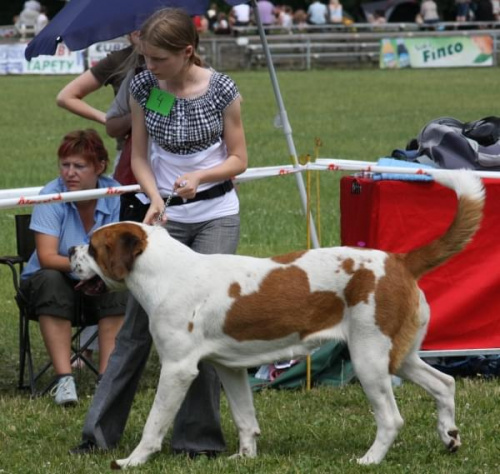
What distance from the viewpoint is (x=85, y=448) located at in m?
5.83

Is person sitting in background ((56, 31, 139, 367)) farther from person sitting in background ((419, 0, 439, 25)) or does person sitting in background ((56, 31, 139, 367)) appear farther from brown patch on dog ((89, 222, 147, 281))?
person sitting in background ((419, 0, 439, 25))

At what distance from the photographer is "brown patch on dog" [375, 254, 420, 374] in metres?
5.34

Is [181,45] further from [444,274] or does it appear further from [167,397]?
[444,274]

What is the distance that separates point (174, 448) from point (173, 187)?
1197 millimetres

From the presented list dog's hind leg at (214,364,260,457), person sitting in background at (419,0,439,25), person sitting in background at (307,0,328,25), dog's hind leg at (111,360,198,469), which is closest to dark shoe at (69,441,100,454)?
dog's hind leg at (111,360,198,469)

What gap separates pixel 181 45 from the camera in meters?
5.41

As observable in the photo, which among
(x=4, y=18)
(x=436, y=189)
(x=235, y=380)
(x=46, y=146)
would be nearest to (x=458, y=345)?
(x=436, y=189)

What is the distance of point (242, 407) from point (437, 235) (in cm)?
182

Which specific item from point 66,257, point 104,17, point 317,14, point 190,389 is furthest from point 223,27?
point 190,389

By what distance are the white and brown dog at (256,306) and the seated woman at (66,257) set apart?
1565mm

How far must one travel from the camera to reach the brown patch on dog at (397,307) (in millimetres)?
5344

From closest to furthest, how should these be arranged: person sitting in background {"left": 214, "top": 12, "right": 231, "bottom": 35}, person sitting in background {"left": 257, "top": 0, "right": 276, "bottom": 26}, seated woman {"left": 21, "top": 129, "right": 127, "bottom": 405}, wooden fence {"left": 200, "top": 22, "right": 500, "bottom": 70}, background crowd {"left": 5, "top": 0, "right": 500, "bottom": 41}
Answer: seated woman {"left": 21, "top": 129, "right": 127, "bottom": 405}, wooden fence {"left": 200, "top": 22, "right": 500, "bottom": 70}, person sitting in background {"left": 214, "top": 12, "right": 231, "bottom": 35}, background crowd {"left": 5, "top": 0, "right": 500, "bottom": 41}, person sitting in background {"left": 257, "top": 0, "right": 276, "bottom": 26}

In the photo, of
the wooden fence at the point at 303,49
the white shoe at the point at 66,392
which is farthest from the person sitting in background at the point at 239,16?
the white shoe at the point at 66,392

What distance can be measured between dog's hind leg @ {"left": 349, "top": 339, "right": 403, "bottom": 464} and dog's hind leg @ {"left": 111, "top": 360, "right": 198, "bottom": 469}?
705 millimetres
